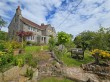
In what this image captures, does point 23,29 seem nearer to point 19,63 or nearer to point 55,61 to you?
point 55,61

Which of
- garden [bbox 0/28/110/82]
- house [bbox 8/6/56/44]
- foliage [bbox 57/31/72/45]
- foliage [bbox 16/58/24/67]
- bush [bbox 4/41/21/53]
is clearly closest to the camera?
garden [bbox 0/28/110/82]

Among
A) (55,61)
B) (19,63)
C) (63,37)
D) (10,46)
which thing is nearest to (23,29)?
(63,37)

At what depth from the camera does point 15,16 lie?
33844 millimetres

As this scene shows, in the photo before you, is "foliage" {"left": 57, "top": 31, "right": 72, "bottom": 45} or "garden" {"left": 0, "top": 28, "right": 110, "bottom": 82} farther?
"foliage" {"left": 57, "top": 31, "right": 72, "bottom": 45}

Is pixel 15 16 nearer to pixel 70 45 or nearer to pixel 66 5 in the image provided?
pixel 70 45

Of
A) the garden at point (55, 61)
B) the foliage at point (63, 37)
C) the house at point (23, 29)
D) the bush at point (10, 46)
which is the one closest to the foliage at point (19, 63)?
the garden at point (55, 61)

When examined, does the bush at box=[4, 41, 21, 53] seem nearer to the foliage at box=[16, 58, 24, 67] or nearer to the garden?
the garden

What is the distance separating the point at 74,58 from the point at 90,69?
4367 millimetres

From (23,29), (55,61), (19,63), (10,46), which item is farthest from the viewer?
(23,29)

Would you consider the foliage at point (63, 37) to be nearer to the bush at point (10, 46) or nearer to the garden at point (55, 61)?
the garden at point (55, 61)

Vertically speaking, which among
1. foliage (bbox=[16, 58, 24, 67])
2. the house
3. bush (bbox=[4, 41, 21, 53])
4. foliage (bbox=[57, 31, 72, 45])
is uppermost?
the house

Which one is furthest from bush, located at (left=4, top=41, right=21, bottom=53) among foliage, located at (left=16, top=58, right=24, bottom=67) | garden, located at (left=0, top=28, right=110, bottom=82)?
foliage, located at (left=16, top=58, right=24, bottom=67)

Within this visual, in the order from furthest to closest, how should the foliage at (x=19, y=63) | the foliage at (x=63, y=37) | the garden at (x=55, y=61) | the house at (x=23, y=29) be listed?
the house at (x=23, y=29) < the foliage at (x=63, y=37) < the foliage at (x=19, y=63) < the garden at (x=55, y=61)

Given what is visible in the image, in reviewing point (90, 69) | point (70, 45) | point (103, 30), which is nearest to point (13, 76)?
point (90, 69)
